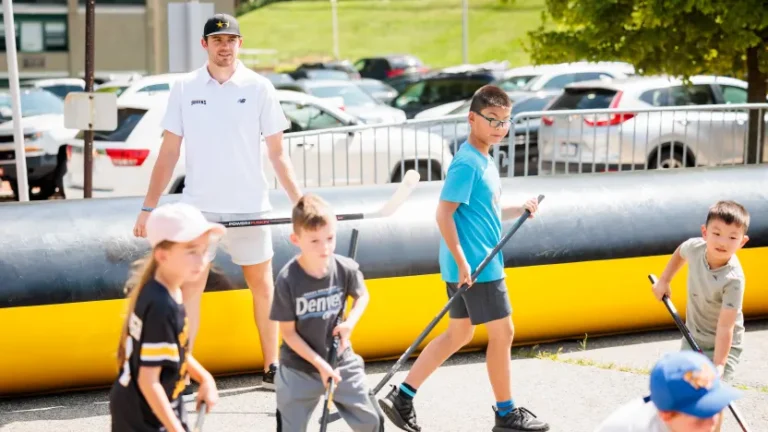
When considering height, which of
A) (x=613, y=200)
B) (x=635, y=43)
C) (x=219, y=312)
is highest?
(x=635, y=43)

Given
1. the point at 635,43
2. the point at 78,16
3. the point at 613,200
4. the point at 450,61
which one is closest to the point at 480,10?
the point at 450,61

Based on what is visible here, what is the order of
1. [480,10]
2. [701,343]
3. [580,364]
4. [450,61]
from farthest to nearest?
[480,10]
[450,61]
[580,364]
[701,343]

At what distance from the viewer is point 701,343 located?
4.70 metres

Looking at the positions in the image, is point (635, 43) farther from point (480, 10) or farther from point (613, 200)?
point (480, 10)

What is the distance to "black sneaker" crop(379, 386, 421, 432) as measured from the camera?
523 centimetres

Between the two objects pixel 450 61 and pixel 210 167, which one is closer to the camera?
pixel 210 167

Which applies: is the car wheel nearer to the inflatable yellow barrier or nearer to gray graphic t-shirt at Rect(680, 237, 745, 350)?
the inflatable yellow barrier

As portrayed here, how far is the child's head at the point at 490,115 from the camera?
5.00 metres

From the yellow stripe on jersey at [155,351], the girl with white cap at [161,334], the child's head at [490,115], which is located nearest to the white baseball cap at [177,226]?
the girl with white cap at [161,334]

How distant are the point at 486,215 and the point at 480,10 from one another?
80831 mm

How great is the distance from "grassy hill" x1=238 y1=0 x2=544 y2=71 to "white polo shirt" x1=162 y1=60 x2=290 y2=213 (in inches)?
2330

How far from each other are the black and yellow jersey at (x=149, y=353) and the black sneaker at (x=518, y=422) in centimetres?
211

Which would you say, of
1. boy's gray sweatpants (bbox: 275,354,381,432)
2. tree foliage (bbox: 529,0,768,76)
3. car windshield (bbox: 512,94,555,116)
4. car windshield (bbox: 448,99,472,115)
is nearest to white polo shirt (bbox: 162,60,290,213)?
boy's gray sweatpants (bbox: 275,354,381,432)

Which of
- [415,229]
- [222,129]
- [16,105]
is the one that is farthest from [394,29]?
[222,129]
